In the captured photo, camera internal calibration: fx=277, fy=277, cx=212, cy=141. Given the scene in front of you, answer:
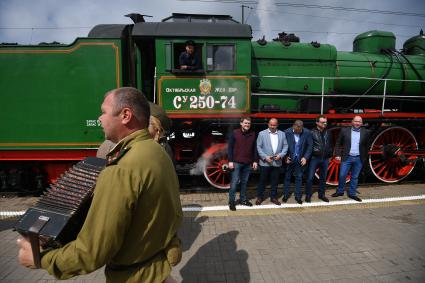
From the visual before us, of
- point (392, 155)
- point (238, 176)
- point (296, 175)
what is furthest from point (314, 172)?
point (392, 155)

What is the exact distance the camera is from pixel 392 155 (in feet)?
21.2

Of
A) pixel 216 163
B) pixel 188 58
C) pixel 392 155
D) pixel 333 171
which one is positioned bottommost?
pixel 333 171

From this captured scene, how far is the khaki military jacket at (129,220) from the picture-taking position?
1203 millimetres

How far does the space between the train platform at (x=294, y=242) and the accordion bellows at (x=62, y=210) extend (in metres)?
2.09

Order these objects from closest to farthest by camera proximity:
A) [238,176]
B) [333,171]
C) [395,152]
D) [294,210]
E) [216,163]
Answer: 1. [294,210]
2. [238,176]
3. [216,163]
4. [395,152]
5. [333,171]

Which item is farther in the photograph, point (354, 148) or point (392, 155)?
point (392, 155)

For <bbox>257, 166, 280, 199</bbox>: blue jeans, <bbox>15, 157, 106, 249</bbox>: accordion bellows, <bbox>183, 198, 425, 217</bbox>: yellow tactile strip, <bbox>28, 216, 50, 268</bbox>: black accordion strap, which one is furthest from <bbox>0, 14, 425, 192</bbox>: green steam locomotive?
<bbox>28, 216, 50, 268</bbox>: black accordion strap

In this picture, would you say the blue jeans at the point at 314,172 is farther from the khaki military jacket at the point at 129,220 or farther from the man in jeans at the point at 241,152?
the khaki military jacket at the point at 129,220

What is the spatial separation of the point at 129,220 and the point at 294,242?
3.16m

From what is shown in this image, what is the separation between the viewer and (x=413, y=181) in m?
7.04

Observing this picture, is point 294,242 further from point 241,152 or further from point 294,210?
point 241,152

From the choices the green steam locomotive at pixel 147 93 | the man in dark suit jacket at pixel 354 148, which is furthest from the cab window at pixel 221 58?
the man in dark suit jacket at pixel 354 148

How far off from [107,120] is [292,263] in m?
2.87

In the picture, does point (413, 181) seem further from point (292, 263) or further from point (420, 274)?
point (292, 263)
